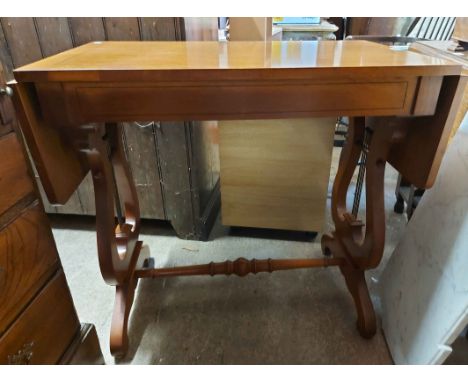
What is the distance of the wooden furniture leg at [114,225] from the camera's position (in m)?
0.89

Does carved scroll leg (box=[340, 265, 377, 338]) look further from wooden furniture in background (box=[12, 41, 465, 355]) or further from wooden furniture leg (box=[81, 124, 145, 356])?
wooden furniture leg (box=[81, 124, 145, 356])

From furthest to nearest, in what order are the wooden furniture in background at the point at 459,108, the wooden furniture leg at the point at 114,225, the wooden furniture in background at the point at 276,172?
the wooden furniture in background at the point at 276,172 < the wooden furniture in background at the point at 459,108 < the wooden furniture leg at the point at 114,225

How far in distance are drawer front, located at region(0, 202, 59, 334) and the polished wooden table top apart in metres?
0.29

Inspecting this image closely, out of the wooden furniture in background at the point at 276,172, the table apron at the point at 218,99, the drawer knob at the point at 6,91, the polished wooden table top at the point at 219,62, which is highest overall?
the polished wooden table top at the point at 219,62

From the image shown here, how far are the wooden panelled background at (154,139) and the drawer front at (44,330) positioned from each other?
728 mm

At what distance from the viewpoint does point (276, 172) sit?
1.44 metres

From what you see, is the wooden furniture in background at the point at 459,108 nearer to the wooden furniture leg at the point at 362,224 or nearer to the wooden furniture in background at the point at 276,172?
the wooden furniture leg at the point at 362,224

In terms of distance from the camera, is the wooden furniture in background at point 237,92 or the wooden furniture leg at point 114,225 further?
the wooden furniture leg at point 114,225

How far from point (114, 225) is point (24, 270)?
0.31 metres

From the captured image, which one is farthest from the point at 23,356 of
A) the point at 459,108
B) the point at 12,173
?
the point at 459,108

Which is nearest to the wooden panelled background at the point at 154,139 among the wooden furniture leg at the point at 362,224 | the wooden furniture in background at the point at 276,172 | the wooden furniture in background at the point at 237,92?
the wooden furniture in background at the point at 276,172

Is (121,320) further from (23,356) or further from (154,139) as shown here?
(154,139)

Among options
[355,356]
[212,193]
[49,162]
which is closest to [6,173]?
[49,162]

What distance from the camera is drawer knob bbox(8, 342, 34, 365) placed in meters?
0.66
